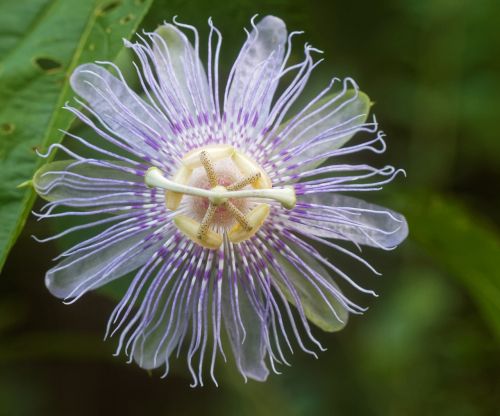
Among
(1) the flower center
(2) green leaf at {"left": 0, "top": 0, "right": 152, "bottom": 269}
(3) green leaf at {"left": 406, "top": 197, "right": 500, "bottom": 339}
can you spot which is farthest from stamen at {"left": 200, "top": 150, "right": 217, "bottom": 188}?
(3) green leaf at {"left": 406, "top": 197, "right": 500, "bottom": 339}

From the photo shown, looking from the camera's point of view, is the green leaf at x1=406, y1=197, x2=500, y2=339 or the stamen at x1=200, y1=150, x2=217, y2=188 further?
the green leaf at x1=406, y1=197, x2=500, y2=339

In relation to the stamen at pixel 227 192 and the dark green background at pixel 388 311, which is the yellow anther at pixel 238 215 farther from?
the dark green background at pixel 388 311

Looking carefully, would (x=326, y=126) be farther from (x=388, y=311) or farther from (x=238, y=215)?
(x=388, y=311)

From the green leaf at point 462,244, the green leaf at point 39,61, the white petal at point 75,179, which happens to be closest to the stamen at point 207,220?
the white petal at point 75,179

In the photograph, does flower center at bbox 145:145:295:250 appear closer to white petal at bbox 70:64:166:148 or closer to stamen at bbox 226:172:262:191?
stamen at bbox 226:172:262:191

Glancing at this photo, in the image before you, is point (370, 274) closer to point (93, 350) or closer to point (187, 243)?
point (93, 350)

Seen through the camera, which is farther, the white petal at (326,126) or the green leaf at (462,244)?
the green leaf at (462,244)

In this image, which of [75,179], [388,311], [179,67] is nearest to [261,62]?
[179,67]

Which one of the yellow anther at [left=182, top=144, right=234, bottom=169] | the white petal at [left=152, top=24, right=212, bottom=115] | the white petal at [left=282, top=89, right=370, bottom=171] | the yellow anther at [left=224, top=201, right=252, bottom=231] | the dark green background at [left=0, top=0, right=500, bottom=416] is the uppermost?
the white petal at [left=152, top=24, right=212, bottom=115]
